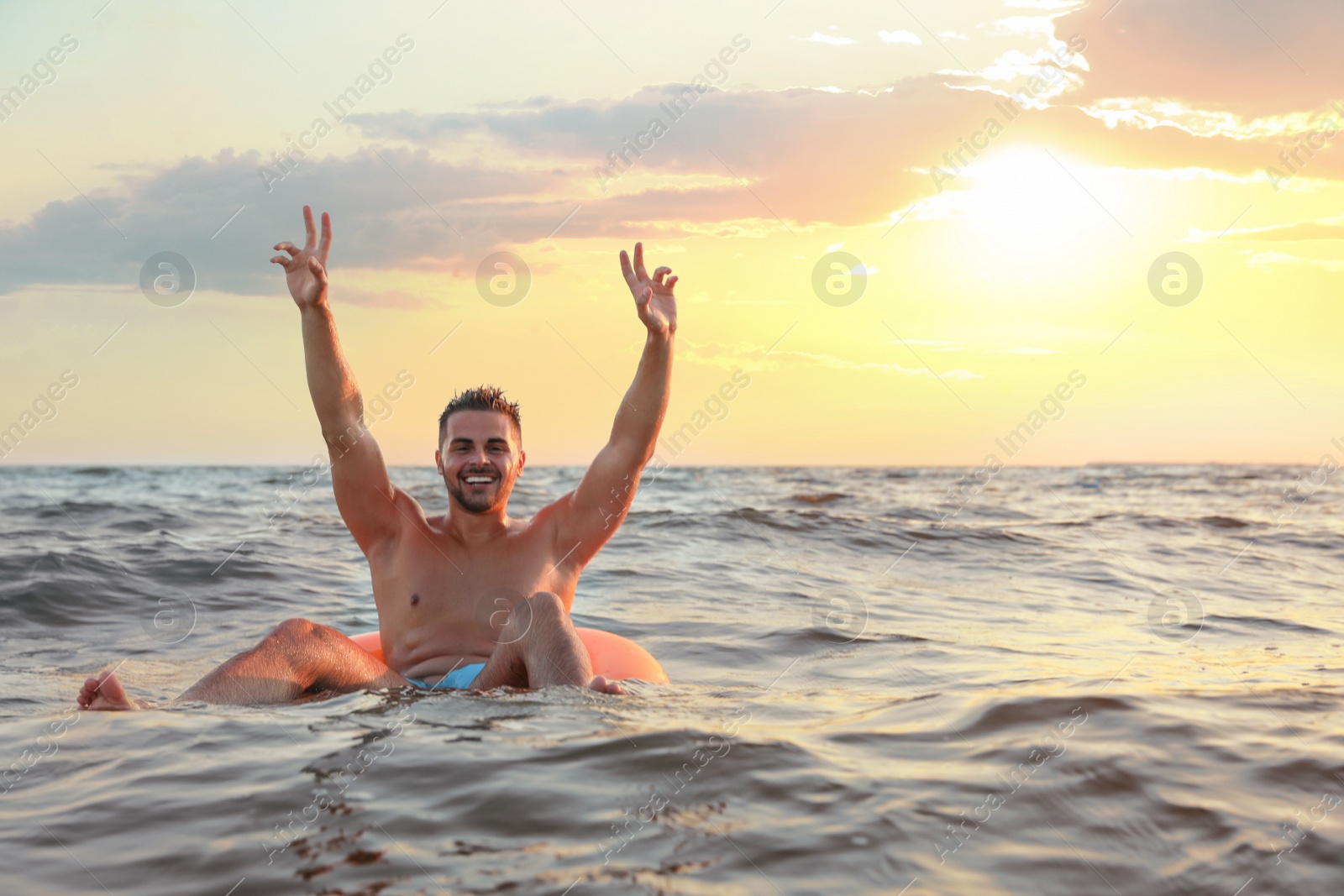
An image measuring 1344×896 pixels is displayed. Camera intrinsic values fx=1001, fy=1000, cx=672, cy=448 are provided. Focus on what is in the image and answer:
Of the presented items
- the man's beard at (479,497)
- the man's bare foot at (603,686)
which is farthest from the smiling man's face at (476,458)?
the man's bare foot at (603,686)

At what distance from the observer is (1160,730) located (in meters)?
3.90

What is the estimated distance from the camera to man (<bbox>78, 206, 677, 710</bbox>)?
4785 millimetres

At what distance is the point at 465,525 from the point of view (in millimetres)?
5250

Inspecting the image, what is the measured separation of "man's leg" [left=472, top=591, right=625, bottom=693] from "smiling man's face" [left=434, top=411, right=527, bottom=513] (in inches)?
25.5

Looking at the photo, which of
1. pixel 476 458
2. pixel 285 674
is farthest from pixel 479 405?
pixel 285 674

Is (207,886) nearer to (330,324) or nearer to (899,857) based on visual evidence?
(899,857)

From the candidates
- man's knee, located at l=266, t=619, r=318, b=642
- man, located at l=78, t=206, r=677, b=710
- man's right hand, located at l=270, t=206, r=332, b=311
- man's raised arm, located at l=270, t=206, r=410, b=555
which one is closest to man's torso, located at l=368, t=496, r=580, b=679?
man, located at l=78, t=206, r=677, b=710

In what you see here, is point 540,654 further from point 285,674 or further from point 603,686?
point 285,674

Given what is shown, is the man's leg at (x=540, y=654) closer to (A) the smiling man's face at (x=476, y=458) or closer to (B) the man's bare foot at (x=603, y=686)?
(B) the man's bare foot at (x=603, y=686)

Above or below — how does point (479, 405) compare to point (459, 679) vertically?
above

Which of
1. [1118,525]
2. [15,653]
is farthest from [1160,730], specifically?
[1118,525]

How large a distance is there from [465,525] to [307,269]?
1.50 metres

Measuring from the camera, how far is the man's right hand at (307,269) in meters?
4.89

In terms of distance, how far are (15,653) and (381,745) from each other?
465 centimetres
